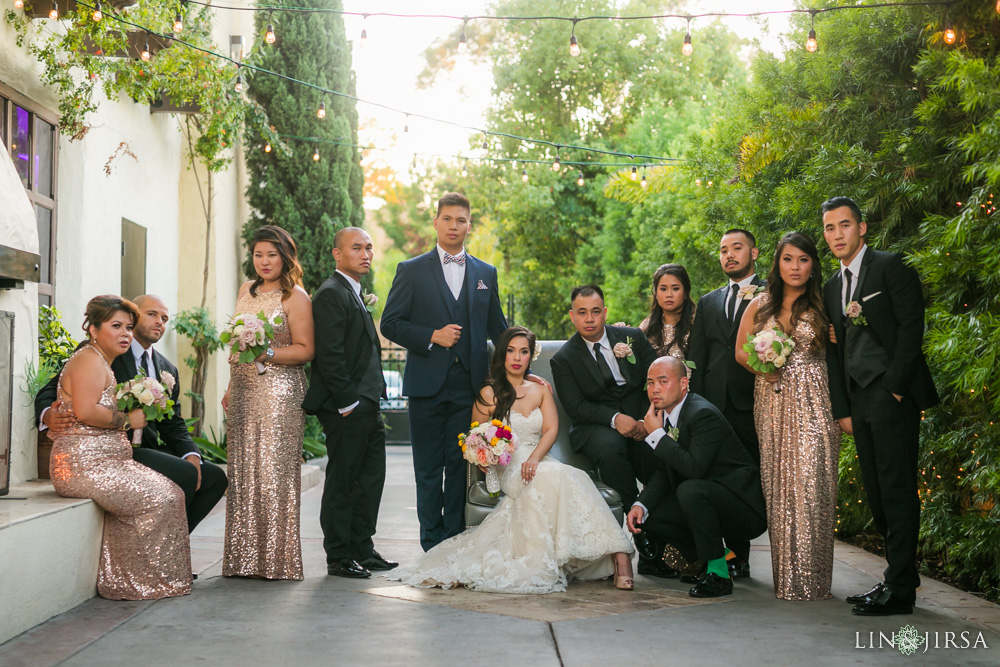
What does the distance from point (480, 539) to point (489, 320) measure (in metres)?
1.40

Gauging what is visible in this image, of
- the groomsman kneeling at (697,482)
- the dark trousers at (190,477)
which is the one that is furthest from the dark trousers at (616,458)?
the dark trousers at (190,477)

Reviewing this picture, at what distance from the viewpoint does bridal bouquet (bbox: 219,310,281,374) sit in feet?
17.0

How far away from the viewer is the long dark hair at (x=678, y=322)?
640 cm

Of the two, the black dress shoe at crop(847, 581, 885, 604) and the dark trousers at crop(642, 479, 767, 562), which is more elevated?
the dark trousers at crop(642, 479, 767, 562)

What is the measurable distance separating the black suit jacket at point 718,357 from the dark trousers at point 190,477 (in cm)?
289

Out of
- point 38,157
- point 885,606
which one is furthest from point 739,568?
point 38,157

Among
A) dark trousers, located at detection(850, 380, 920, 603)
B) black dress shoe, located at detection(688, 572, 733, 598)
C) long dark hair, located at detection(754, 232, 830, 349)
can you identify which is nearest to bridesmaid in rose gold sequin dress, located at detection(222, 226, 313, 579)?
black dress shoe, located at detection(688, 572, 733, 598)

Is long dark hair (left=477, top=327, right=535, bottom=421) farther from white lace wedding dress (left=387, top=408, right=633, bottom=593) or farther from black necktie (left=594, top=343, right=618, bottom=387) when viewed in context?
black necktie (left=594, top=343, right=618, bottom=387)

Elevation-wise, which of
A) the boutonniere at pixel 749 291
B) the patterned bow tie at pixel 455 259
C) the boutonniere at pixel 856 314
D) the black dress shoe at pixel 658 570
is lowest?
the black dress shoe at pixel 658 570

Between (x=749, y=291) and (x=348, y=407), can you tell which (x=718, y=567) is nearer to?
(x=749, y=291)

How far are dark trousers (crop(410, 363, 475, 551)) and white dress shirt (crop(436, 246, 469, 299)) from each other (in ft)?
1.60

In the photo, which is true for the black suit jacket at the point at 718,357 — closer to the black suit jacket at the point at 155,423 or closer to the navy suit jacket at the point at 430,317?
the navy suit jacket at the point at 430,317

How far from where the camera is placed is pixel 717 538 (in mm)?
5148

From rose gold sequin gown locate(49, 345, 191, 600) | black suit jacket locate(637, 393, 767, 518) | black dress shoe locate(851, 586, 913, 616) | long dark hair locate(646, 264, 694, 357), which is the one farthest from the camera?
long dark hair locate(646, 264, 694, 357)
